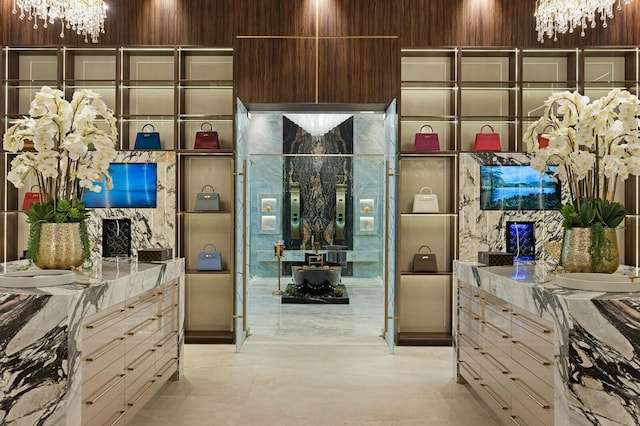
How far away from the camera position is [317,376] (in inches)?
179

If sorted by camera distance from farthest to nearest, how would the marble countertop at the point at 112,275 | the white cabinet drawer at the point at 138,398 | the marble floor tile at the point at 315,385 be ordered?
the marble floor tile at the point at 315,385 → the white cabinet drawer at the point at 138,398 → the marble countertop at the point at 112,275

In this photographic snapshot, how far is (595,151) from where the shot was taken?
10.2ft

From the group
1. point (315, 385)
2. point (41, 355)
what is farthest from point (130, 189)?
point (41, 355)

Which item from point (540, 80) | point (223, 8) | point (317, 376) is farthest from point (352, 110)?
point (317, 376)

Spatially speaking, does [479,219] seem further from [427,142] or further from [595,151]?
[595,151]

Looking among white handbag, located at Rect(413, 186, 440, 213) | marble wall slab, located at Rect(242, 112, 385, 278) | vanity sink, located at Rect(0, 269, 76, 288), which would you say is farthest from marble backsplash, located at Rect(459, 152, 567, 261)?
vanity sink, located at Rect(0, 269, 76, 288)

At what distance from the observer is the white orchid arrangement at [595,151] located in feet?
9.53

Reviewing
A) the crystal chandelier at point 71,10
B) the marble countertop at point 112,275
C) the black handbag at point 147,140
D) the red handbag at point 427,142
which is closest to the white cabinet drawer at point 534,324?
the marble countertop at point 112,275

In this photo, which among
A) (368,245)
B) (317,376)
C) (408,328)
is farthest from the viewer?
(368,245)

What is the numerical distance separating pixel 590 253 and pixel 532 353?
2.14 feet

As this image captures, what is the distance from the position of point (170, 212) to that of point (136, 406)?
279cm

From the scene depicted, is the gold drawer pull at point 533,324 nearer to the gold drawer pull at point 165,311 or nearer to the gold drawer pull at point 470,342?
the gold drawer pull at point 470,342

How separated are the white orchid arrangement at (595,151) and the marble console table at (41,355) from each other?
2.62m

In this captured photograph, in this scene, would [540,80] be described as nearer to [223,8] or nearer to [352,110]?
[352,110]
